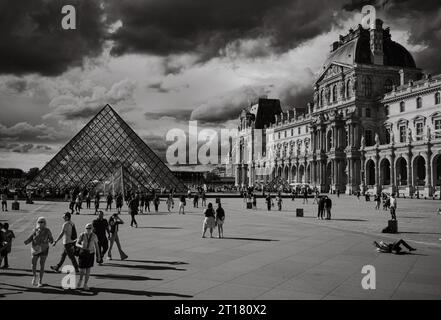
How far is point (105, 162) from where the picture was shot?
146 ft

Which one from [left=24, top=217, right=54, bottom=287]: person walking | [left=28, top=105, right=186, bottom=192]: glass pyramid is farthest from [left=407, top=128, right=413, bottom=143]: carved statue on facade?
[left=24, top=217, right=54, bottom=287]: person walking

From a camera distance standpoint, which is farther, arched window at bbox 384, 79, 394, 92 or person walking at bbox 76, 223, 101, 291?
arched window at bbox 384, 79, 394, 92

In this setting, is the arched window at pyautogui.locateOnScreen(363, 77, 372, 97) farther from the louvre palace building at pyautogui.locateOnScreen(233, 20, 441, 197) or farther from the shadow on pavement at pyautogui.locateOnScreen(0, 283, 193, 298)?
the shadow on pavement at pyautogui.locateOnScreen(0, 283, 193, 298)

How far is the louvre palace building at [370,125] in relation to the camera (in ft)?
162

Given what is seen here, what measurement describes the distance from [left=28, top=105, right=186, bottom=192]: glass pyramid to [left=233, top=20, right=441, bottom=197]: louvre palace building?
26.8 m

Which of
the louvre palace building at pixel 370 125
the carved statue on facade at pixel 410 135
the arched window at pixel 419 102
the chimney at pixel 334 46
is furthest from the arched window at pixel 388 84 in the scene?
the chimney at pixel 334 46

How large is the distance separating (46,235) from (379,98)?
59.1m

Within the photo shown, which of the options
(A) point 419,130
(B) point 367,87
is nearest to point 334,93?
(B) point 367,87

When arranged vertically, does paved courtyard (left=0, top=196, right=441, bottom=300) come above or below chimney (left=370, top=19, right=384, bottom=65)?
below

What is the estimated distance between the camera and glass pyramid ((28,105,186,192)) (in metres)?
42.9

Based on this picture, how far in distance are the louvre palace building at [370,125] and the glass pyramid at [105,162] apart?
88.0ft
